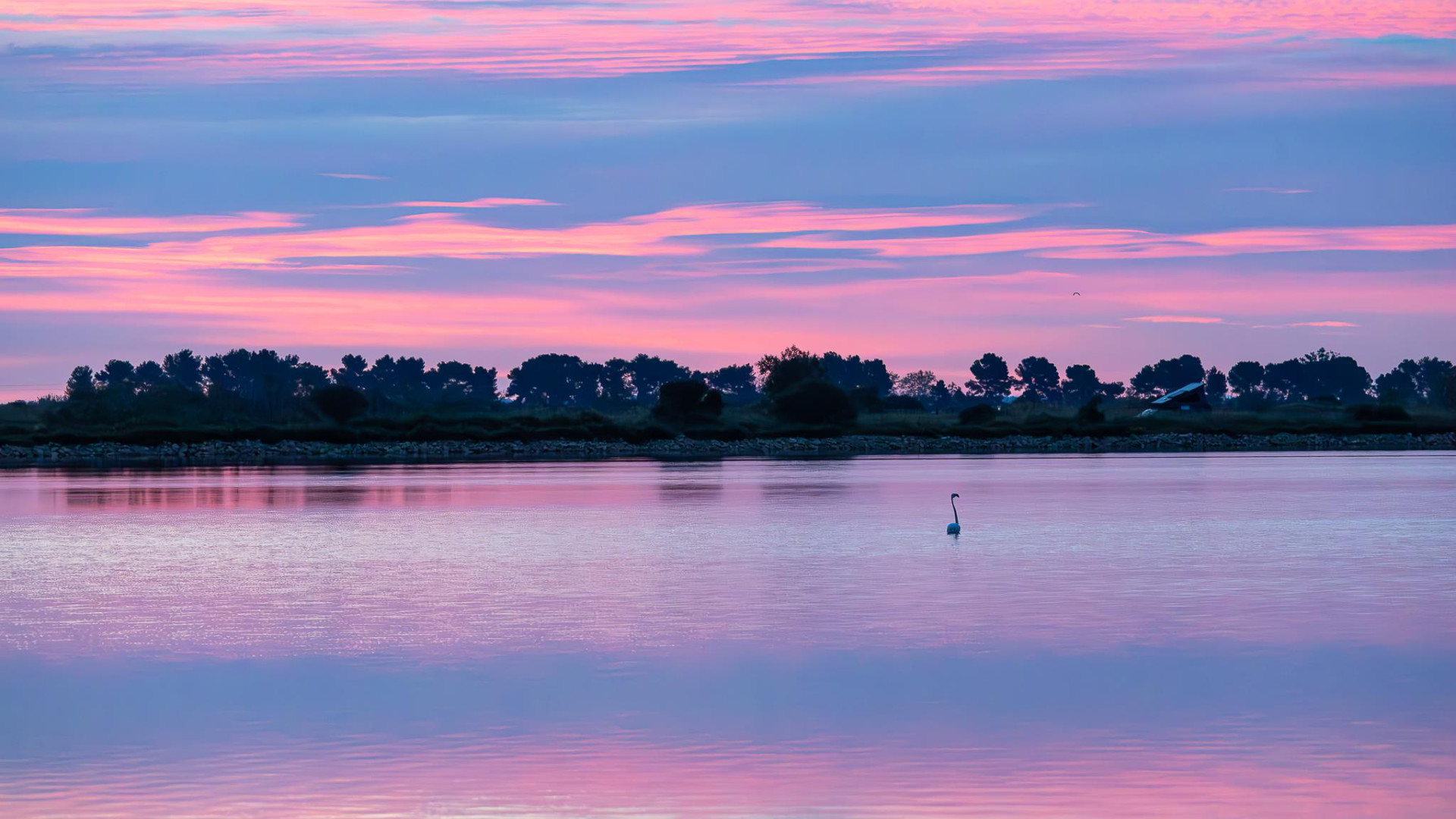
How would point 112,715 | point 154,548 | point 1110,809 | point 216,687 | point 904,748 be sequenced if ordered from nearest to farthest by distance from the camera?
1. point 1110,809
2. point 904,748
3. point 112,715
4. point 216,687
5. point 154,548

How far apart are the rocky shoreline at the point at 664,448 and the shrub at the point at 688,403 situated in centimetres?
442

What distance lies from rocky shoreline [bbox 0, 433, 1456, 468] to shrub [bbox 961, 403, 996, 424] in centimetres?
634

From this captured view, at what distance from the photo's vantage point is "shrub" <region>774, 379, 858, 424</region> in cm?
8625

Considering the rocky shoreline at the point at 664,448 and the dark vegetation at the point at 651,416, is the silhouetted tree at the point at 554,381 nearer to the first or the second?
the dark vegetation at the point at 651,416

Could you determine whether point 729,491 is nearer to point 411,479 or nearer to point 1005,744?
point 411,479

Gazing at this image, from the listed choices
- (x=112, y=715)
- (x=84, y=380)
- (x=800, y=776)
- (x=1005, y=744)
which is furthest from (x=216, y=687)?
(x=84, y=380)

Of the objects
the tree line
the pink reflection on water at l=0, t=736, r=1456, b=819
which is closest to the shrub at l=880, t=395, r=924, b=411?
the tree line

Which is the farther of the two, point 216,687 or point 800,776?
point 216,687

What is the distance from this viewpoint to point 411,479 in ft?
147

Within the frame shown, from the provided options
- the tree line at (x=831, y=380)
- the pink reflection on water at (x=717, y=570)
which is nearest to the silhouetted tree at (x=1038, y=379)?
the tree line at (x=831, y=380)

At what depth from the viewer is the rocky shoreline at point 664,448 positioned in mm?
68375

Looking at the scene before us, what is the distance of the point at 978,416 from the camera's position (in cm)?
9031

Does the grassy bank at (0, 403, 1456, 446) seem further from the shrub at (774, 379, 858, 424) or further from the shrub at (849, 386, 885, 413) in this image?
the shrub at (849, 386, 885, 413)

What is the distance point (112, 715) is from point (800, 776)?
4607 millimetres
